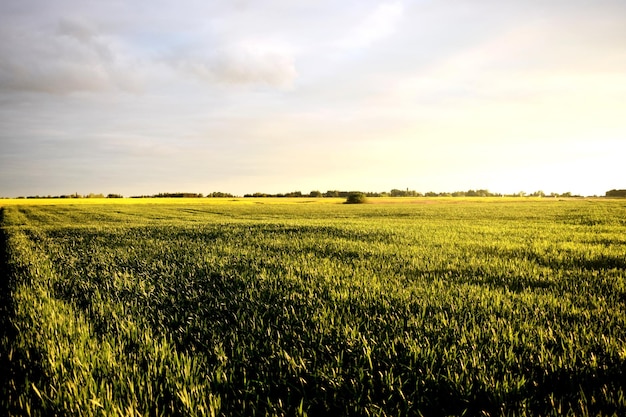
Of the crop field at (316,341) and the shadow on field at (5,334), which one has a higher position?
the crop field at (316,341)

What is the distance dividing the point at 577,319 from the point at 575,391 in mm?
2123

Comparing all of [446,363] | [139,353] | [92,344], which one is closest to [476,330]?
[446,363]

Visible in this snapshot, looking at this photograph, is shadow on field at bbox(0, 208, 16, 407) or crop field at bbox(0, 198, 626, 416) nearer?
crop field at bbox(0, 198, 626, 416)

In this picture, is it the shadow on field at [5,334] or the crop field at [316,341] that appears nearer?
the crop field at [316,341]

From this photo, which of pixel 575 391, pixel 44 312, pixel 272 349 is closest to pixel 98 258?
pixel 44 312

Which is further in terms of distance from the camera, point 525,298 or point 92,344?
point 525,298

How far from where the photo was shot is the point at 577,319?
15.2ft

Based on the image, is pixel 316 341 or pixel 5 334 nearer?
pixel 316 341

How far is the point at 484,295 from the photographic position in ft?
18.7

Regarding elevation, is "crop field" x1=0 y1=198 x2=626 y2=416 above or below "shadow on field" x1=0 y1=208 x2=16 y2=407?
above

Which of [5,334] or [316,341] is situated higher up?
[316,341]

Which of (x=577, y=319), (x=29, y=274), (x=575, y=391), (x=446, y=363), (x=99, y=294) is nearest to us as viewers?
(x=575, y=391)

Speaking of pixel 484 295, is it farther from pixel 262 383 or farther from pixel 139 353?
pixel 139 353

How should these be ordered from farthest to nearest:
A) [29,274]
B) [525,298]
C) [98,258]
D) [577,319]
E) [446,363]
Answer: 1. [98,258]
2. [29,274]
3. [525,298]
4. [577,319]
5. [446,363]
